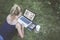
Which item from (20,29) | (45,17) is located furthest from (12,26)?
(45,17)

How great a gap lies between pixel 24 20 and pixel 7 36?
138mm

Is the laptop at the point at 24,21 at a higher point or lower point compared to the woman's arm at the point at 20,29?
higher

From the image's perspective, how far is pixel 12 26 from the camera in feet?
3.26

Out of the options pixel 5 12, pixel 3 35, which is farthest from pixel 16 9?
pixel 3 35

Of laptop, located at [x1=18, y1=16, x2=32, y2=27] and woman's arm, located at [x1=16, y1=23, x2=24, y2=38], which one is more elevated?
laptop, located at [x1=18, y1=16, x2=32, y2=27]

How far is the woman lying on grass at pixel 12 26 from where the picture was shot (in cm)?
99

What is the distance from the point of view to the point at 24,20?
98 centimetres

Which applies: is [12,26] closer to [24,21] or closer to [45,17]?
[24,21]

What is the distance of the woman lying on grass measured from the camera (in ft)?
3.24

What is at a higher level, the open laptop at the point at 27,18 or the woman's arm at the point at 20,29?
the open laptop at the point at 27,18

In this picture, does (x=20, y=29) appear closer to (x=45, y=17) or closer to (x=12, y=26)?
(x=12, y=26)

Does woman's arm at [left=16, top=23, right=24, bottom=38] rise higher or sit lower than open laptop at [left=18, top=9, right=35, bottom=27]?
lower

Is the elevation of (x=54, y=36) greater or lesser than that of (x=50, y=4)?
lesser

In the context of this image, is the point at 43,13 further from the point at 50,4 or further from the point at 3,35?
the point at 3,35
